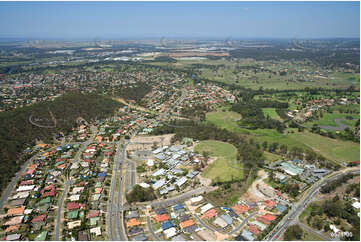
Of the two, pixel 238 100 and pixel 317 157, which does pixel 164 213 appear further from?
pixel 238 100

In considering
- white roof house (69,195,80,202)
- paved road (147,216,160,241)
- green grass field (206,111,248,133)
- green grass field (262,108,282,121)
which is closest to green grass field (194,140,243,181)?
green grass field (206,111,248,133)

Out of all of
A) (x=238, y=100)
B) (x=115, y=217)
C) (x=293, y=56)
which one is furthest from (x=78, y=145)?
(x=293, y=56)

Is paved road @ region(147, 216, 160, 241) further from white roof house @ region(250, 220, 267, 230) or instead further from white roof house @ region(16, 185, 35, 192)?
white roof house @ region(16, 185, 35, 192)

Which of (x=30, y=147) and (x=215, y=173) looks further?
(x=30, y=147)

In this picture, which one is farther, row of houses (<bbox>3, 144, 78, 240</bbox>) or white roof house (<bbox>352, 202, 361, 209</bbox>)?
white roof house (<bbox>352, 202, 361, 209</bbox>)

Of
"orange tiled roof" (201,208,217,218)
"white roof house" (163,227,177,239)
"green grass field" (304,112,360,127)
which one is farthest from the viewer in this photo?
"green grass field" (304,112,360,127)

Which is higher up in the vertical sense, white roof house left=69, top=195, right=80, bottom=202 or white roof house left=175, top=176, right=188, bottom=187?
white roof house left=175, top=176, right=188, bottom=187

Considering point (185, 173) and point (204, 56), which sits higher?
point (204, 56)
